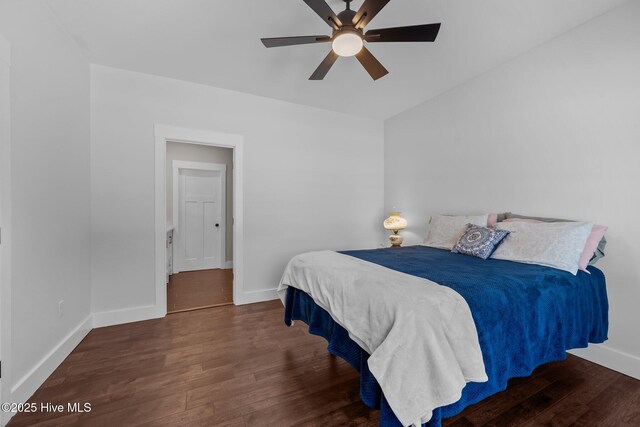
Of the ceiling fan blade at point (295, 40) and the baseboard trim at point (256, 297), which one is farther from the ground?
the ceiling fan blade at point (295, 40)

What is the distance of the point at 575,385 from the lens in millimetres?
1807

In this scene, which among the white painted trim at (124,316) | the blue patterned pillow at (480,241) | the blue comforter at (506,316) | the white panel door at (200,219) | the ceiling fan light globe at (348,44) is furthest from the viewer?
the white panel door at (200,219)

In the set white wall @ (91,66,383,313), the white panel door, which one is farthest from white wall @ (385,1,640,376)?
the white panel door

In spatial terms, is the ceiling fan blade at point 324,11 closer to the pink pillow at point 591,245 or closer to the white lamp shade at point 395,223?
the pink pillow at point 591,245

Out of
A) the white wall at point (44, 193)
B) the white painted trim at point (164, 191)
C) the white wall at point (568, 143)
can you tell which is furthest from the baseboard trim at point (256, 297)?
the white wall at point (568, 143)

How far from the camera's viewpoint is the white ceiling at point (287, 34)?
6.58 ft

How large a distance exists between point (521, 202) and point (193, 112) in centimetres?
380

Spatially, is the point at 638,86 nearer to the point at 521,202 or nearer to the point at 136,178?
the point at 521,202

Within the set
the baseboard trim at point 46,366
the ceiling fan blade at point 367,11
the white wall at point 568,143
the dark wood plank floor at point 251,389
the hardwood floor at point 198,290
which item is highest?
the ceiling fan blade at point 367,11

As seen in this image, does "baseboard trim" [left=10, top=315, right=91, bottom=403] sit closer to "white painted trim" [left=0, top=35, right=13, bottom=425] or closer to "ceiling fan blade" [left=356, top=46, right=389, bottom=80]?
"white painted trim" [left=0, top=35, right=13, bottom=425]

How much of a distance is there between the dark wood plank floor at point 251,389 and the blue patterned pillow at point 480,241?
952mm

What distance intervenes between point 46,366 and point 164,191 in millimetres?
1788

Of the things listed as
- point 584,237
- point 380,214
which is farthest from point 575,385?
point 380,214

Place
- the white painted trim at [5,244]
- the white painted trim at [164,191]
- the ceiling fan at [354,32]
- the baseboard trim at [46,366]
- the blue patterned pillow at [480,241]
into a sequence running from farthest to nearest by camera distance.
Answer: the white painted trim at [164,191], the blue patterned pillow at [480,241], the ceiling fan at [354,32], the baseboard trim at [46,366], the white painted trim at [5,244]
